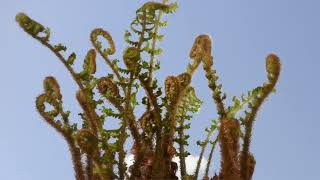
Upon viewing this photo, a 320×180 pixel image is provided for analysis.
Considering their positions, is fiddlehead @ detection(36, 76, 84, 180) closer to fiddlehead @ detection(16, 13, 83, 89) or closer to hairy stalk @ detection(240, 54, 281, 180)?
fiddlehead @ detection(16, 13, 83, 89)

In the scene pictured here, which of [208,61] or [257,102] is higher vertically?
[208,61]

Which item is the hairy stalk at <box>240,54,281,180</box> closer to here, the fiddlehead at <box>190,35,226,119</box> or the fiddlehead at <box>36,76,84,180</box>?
the fiddlehead at <box>190,35,226,119</box>

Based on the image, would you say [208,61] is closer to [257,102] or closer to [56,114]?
[257,102]

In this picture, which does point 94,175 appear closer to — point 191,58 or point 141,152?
point 141,152

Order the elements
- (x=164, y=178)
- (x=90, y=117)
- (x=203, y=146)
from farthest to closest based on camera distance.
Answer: (x=203, y=146), (x=90, y=117), (x=164, y=178)

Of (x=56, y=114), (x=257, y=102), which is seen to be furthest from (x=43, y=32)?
(x=257, y=102)

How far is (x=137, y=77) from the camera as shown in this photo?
459 centimetres

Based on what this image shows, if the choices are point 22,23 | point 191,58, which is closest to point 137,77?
point 191,58

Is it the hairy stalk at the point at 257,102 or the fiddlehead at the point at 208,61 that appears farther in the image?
the fiddlehead at the point at 208,61

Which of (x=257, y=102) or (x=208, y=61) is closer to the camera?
(x=257, y=102)

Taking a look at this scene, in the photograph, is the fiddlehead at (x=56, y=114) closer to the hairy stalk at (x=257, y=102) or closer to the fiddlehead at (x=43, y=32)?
the fiddlehead at (x=43, y=32)

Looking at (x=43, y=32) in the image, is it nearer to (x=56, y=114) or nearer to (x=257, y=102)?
(x=56, y=114)

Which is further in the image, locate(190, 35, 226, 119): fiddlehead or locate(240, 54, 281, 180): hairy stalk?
locate(190, 35, 226, 119): fiddlehead

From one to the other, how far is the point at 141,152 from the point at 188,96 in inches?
35.9
